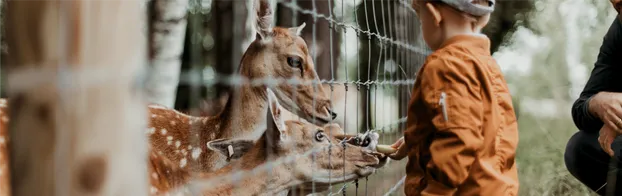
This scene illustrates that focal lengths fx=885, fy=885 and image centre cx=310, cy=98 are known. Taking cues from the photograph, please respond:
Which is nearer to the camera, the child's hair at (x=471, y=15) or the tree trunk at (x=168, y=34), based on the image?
the child's hair at (x=471, y=15)

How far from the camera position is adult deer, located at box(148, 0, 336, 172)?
2.66 metres

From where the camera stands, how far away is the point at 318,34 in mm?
4043

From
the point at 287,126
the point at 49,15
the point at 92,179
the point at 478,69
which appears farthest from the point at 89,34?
the point at 287,126

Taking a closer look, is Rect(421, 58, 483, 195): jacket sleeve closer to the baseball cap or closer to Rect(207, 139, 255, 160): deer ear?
the baseball cap

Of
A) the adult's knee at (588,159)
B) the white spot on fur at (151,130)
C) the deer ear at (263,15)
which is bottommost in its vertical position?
the adult's knee at (588,159)

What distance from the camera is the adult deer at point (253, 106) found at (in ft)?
8.72

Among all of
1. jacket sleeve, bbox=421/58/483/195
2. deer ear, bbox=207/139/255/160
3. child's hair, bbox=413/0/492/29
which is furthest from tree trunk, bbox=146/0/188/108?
jacket sleeve, bbox=421/58/483/195

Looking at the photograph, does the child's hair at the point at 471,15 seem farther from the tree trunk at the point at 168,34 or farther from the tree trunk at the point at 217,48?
the tree trunk at the point at 168,34

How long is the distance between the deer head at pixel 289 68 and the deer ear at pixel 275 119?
9cm

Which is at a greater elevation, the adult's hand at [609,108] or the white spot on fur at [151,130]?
the white spot on fur at [151,130]

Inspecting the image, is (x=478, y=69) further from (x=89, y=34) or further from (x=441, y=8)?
(x=89, y=34)

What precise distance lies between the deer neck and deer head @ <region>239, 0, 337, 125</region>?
2.3 inches

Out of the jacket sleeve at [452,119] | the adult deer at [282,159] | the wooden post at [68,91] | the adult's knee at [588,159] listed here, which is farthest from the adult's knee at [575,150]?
the wooden post at [68,91]

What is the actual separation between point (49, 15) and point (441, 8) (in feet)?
4.02
